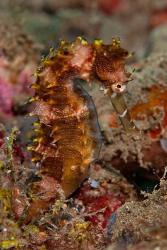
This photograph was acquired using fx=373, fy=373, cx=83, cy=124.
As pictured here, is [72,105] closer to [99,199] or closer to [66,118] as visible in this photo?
[66,118]

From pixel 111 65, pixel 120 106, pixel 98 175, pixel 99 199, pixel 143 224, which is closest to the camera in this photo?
pixel 143 224

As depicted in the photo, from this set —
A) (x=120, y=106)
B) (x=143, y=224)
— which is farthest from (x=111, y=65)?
(x=143, y=224)

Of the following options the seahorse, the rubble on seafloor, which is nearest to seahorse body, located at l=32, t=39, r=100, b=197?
the seahorse

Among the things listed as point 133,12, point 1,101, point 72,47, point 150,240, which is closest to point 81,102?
point 72,47

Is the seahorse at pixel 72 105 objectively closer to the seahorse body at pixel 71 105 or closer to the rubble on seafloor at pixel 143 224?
the seahorse body at pixel 71 105

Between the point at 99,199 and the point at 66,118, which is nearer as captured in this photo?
the point at 66,118

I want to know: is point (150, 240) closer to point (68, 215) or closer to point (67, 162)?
point (68, 215)

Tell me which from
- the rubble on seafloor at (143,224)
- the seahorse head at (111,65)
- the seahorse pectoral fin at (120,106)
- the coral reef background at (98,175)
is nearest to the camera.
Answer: the rubble on seafloor at (143,224)

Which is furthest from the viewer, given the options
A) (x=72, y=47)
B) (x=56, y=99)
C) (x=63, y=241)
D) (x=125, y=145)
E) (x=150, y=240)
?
(x=125, y=145)

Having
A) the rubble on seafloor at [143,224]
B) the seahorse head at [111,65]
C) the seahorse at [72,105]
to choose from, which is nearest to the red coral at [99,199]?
the seahorse at [72,105]
